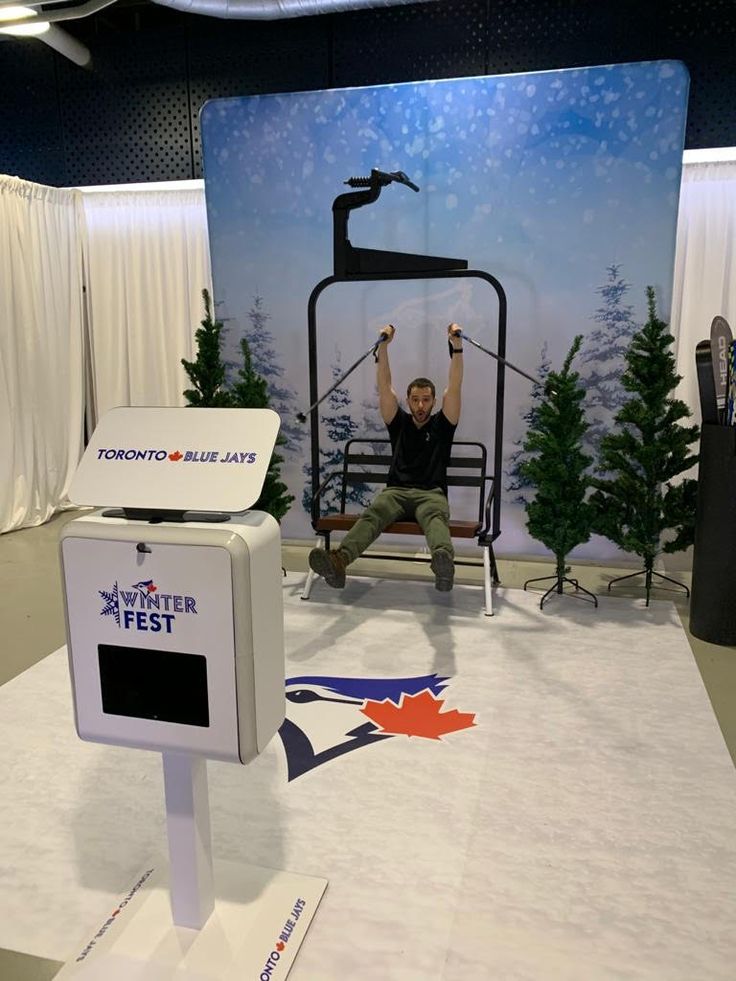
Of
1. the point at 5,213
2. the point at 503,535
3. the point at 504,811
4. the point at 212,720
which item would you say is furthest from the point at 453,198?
the point at 212,720

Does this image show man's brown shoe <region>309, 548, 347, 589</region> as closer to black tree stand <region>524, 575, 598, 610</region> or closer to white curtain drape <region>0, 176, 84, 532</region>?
black tree stand <region>524, 575, 598, 610</region>

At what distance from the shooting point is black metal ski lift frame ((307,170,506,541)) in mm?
4227

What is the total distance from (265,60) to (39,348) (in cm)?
283

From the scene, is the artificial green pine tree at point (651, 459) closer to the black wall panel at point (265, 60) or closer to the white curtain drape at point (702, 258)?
the white curtain drape at point (702, 258)

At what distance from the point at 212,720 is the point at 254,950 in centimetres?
65

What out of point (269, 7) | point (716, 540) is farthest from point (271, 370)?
point (716, 540)

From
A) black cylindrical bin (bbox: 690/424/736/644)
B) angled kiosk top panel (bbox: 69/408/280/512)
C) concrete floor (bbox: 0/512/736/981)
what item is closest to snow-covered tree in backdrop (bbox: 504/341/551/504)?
concrete floor (bbox: 0/512/736/981)

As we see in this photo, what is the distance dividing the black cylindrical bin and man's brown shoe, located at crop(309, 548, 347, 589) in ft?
6.04

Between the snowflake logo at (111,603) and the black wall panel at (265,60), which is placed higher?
the black wall panel at (265,60)

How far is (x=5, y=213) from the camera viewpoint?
18.8 ft

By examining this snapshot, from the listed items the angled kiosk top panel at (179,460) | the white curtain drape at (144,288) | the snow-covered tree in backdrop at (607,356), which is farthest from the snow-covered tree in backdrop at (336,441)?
the angled kiosk top panel at (179,460)

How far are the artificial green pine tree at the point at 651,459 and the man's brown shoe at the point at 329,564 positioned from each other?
1502 millimetres

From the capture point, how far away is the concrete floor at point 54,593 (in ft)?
11.4

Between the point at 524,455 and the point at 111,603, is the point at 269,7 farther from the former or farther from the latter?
the point at 111,603
